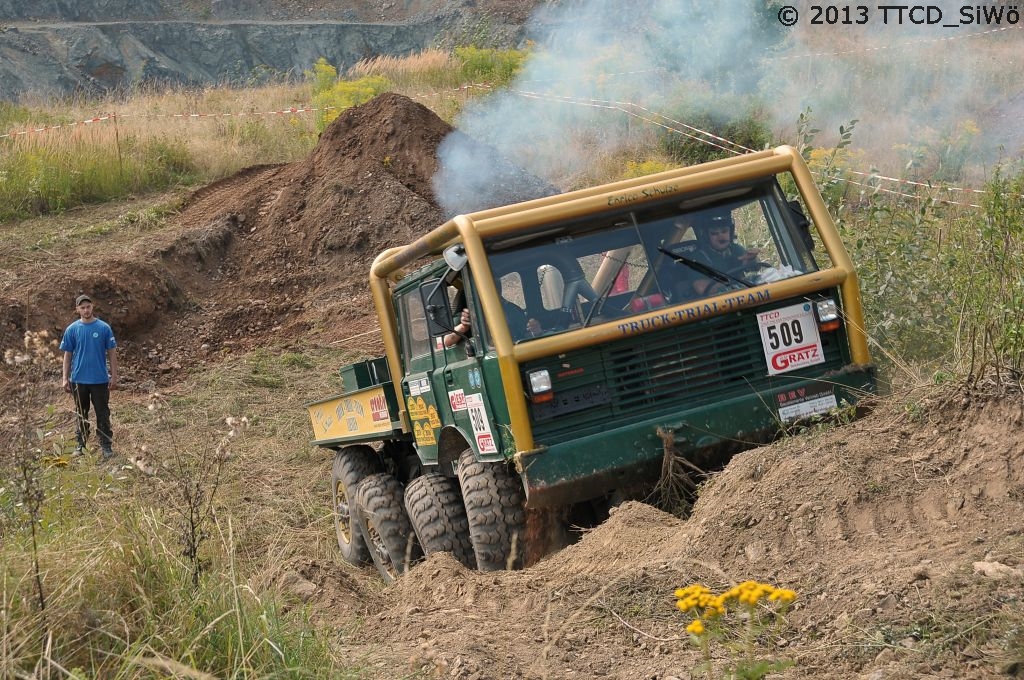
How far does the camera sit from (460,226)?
696 cm

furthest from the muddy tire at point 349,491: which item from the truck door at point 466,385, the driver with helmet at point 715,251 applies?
the driver with helmet at point 715,251

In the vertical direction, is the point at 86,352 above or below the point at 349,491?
above

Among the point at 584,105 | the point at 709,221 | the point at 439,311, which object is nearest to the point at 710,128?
the point at 584,105

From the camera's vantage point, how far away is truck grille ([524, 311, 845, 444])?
6816mm

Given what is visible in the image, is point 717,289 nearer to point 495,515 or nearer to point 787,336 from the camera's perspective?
point 787,336

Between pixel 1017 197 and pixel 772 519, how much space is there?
3259mm

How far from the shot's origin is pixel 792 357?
275 inches

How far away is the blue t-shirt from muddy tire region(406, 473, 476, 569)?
573 cm

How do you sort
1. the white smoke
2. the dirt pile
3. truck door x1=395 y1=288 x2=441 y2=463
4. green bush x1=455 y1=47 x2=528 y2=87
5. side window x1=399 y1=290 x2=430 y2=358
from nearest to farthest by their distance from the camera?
truck door x1=395 y1=288 x2=441 y2=463 < side window x1=399 y1=290 x2=430 y2=358 < the dirt pile < the white smoke < green bush x1=455 y1=47 x2=528 y2=87

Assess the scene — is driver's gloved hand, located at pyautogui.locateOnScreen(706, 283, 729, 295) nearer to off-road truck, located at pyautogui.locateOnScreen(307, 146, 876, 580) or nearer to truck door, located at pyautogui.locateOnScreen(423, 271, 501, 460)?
off-road truck, located at pyautogui.locateOnScreen(307, 146, 876, 580)

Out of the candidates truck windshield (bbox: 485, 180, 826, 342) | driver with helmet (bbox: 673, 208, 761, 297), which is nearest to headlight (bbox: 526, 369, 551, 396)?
truck windshield (bbox: 485, 180, 826, 342)

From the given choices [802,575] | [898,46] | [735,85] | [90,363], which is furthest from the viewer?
[735,85]

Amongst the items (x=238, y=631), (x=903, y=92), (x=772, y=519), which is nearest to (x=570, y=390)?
A: (x=772, y=519)

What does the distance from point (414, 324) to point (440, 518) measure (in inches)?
56.3
